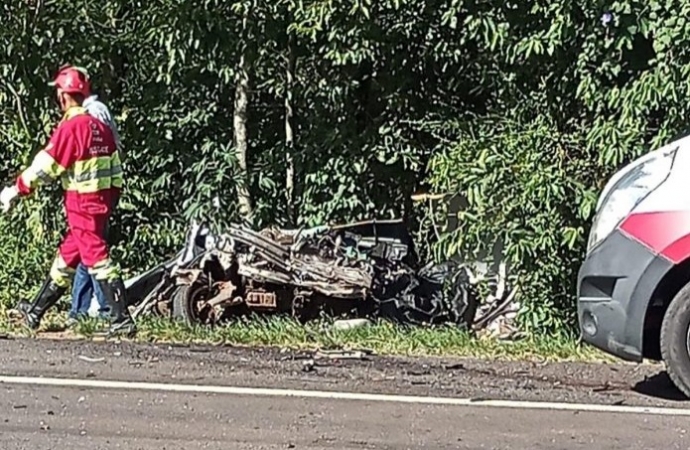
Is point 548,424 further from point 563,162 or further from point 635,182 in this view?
point 563,162

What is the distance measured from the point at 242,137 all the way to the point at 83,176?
2.59m

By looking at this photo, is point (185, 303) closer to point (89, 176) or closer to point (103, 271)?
point (103, 271)

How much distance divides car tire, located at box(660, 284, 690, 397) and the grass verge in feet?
4.90

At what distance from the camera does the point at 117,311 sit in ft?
28.3

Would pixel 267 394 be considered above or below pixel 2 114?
below

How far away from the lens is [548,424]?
6355 mm

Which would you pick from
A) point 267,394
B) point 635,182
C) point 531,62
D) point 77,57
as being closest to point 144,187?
point 77,57

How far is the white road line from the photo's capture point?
671 centimetres

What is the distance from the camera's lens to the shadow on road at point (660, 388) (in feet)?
23.1

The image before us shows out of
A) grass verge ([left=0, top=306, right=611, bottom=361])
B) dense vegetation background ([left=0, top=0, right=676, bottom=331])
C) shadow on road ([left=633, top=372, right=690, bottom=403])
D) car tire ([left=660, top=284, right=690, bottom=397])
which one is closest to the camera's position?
car tire ([left=660, top=284, right=690, bottom=397])

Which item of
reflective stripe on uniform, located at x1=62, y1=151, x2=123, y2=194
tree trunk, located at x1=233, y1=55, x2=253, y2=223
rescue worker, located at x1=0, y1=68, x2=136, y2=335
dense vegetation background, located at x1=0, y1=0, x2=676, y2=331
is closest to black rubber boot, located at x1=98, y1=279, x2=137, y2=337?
rescue worker, located at x1=0, y1=68, x2=136, y2=335

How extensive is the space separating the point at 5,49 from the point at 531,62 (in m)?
4.22

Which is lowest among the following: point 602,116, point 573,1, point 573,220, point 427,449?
point 427,449

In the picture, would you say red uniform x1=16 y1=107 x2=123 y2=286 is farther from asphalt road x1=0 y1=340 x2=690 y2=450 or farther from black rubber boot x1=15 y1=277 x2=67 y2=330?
asphalt road x1=0 y1=340 x2=690 y2=450
